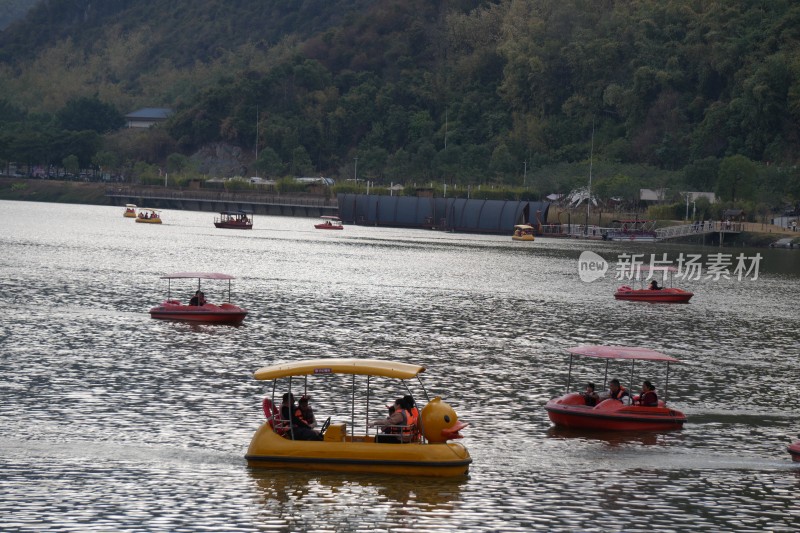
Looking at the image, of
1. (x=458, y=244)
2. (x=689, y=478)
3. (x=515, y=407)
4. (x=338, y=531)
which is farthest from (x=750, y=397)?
(x=458, y=244)

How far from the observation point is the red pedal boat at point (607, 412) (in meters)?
45.4

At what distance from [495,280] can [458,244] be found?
69175 millimetres

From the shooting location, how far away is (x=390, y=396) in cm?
5225

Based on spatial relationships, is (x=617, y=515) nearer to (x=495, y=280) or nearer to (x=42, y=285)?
(x=42, y=285)

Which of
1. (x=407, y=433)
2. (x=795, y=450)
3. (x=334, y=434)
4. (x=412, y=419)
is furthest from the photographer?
(x=795, y=450)

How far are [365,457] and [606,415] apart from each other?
1209 cm

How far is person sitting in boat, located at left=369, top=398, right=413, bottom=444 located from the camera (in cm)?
3769

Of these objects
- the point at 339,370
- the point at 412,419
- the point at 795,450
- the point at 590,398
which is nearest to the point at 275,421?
the point at 339,370

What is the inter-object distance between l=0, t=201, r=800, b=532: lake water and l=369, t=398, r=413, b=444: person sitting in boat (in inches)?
55.4

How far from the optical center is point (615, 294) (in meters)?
105

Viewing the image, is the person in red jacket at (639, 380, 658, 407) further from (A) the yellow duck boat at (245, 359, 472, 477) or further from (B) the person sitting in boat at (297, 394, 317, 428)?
(B) the person sitting in boat at (297, 394, 317, 428)

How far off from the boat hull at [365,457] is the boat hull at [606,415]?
897 centimetres

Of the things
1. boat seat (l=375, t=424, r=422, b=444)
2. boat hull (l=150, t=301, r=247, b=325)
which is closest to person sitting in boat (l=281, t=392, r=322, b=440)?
boat seat (l=375, t=424, r=422, b=444)

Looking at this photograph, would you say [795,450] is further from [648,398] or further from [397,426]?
[397,426]
